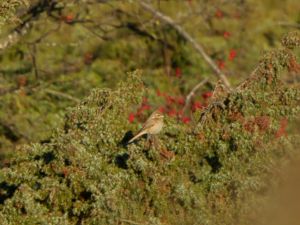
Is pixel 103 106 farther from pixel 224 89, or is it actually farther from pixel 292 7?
pixel 292 7

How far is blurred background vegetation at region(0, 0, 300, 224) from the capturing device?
52.4 feet

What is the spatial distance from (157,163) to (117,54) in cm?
1158

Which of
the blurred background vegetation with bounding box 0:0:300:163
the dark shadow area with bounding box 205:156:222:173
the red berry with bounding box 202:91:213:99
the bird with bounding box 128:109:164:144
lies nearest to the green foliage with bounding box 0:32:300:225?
the dark shadow area with bounding box 205:156:222:173

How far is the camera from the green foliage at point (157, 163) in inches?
373

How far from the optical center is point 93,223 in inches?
367

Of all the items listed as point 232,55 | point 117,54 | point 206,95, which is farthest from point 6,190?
point 117,54

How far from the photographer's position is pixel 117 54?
836 inches

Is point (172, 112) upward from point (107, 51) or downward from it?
downward

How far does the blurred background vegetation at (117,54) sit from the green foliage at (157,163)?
1807 mm

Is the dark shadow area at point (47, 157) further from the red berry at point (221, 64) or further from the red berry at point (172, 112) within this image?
the red berry at point (221, 64)

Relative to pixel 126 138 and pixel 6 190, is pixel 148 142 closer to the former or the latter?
pixel 126 138

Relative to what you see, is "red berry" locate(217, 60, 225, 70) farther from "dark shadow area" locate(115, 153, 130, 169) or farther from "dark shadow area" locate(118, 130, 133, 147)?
"dark shadow area" locate(115, 153, 130, 169)

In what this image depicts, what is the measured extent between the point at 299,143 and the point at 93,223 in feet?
8.02

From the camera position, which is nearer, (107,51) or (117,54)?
(107,51)
